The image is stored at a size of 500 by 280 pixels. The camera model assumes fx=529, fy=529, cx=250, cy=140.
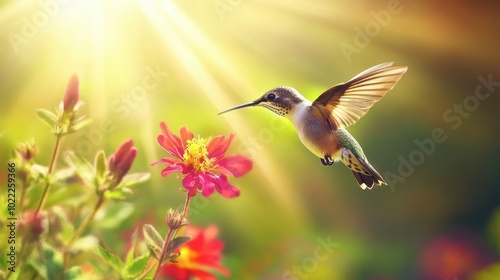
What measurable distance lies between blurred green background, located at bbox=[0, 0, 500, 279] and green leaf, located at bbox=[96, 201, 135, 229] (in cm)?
26

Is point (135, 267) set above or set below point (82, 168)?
below

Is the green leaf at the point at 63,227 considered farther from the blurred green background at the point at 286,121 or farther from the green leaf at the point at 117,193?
the blurred green background at the point at 286,121

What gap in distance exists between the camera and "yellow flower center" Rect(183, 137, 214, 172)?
74cm

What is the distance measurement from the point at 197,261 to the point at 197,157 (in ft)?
0.64

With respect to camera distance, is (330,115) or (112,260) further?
(330,115)

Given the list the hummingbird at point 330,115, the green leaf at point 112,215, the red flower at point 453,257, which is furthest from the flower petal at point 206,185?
the red flower at point 453,257

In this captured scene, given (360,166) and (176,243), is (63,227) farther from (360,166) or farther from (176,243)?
(360,166)

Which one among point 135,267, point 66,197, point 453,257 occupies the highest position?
point 66,197

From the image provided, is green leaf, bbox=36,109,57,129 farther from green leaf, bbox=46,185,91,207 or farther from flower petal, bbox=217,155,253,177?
flower petal, bbox=217,155,253,177

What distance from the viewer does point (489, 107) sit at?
1397mm

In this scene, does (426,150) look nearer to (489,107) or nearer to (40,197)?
(489,107)

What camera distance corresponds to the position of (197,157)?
77 centimetres

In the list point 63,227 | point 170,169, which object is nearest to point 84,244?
point 63,227

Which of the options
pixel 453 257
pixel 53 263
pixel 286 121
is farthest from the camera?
pixel 453 257
